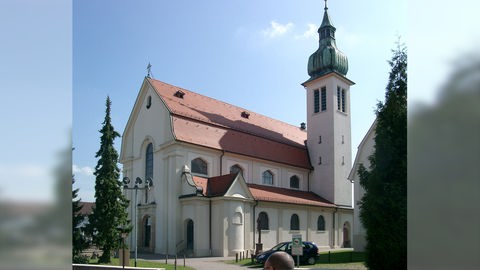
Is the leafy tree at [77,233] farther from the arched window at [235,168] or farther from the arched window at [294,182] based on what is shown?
the arched window at [294,182]

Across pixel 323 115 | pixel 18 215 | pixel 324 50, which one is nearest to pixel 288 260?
pixel 18 215

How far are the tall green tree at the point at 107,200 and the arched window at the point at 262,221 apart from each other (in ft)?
25.1

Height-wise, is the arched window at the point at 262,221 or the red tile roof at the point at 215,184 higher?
the red tile roof at the point at 215,184

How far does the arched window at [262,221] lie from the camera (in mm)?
25089

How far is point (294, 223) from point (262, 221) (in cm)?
300

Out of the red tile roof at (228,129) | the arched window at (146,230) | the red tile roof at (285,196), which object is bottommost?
the arched window at (146,230)

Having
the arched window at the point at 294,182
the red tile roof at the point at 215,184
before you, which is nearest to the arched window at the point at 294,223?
the arched window at the point at 294,182

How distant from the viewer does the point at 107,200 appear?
20.8 meters

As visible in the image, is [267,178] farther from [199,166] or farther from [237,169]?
[199,166]

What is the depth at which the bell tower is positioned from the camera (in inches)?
1253

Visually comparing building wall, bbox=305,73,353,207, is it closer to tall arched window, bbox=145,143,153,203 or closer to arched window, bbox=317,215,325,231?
arched window, bbox=317,215,325,231

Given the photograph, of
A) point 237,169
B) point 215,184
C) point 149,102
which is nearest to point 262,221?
point 215,184

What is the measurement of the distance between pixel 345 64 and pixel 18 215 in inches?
1302

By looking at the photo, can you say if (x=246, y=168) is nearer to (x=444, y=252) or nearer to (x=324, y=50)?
(x=324, y=50)
